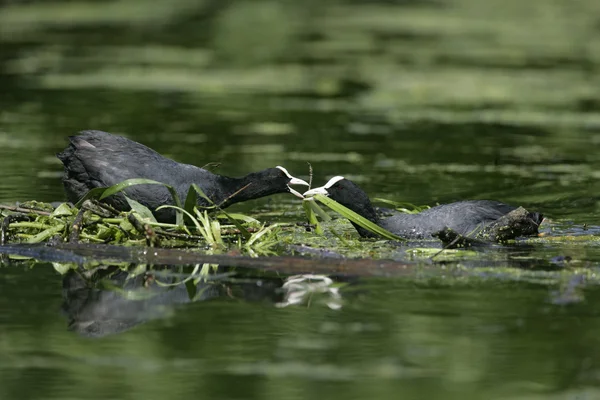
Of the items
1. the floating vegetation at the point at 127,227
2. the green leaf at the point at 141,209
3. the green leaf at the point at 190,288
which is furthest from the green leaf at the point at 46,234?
the green leaf at the point at 190,288

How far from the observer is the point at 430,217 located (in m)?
6.99

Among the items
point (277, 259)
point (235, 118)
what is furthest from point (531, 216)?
point (235, 118)

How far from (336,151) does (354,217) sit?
13.1 ft

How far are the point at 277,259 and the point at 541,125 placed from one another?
689cm

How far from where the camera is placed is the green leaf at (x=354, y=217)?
6.65m

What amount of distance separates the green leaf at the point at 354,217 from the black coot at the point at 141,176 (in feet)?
0.72

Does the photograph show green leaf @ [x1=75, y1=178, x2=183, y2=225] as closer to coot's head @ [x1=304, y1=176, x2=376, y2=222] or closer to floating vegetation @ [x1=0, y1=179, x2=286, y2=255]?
floating vegetation @ [x1=0, y1=179, x2=286, y2=255]

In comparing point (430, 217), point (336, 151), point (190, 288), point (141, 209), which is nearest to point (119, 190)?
point (141, 209)

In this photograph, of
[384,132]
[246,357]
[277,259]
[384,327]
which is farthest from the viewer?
[384,132]

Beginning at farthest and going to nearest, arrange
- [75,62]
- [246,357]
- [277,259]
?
[75,62]
[277,259]
[246,357]

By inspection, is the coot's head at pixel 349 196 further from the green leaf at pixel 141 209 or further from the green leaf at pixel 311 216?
the green leaf at pixel 141 209

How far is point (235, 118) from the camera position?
12.5m

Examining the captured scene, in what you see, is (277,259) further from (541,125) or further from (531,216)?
(541,125)

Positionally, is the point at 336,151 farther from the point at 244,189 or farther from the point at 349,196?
the point at 349,196
